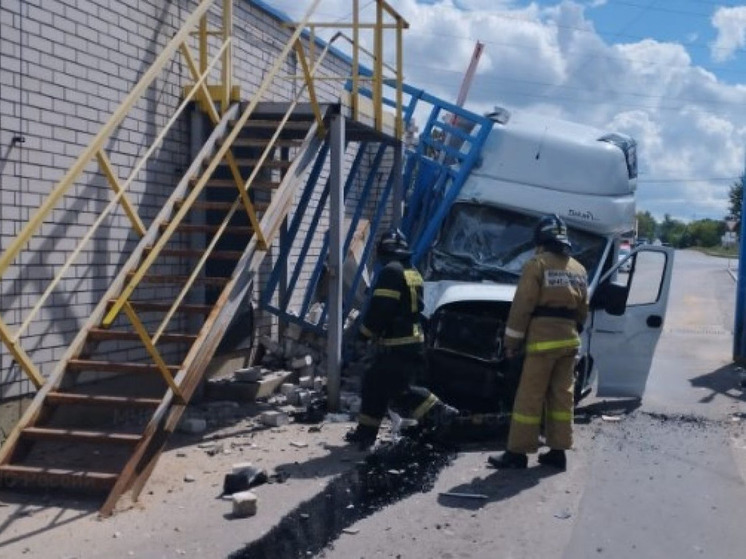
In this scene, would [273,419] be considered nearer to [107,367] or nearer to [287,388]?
[287,388]

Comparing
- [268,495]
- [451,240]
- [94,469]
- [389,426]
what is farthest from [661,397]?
[94,469]

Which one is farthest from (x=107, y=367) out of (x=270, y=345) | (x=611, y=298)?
(x=611, y=298)

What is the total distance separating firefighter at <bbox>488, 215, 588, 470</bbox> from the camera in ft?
23.6

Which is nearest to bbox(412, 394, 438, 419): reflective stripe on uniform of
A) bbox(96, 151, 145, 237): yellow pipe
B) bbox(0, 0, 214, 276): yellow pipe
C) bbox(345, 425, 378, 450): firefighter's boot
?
bbox(345, 425, 378, 450): firefighter's boot

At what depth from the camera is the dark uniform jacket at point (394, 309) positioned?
7742 mm

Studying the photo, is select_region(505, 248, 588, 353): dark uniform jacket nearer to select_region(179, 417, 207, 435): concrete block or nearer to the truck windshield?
select_region(179, 417, 207, 435): concrete block

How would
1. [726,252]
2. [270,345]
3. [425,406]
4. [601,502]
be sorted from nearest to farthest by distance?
[601,502], [425,406], [270,345], [726,252]

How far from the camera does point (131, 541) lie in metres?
5.42

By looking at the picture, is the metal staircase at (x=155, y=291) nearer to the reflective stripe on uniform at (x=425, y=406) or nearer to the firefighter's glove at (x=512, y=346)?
the reflective stripe on uniform at (x=425, y=406)

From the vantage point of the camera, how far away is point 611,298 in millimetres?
9164

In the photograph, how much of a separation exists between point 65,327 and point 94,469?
1.27 m

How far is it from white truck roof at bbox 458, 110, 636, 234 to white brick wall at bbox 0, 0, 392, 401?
3.53 metres

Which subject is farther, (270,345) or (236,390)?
(270,345)

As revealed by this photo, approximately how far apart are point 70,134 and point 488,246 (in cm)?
491
